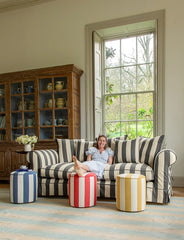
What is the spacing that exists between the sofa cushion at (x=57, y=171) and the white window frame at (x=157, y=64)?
144 centimetres

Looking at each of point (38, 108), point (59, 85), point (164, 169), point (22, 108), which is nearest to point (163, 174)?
point (164, 169)

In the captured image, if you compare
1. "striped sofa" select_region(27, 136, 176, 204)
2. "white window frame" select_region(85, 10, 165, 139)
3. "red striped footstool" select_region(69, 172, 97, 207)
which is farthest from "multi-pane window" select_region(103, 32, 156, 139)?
"red striped footstool" select_region(69, 172, 97, 207)

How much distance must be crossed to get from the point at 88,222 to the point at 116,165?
1.12m

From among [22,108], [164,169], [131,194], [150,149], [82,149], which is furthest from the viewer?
[22,108]

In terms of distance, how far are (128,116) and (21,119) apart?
2121mm

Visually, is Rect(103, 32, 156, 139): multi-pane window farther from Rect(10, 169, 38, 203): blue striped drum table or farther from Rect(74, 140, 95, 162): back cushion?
Rect(10, 169, 38, 203): blue striped drum table

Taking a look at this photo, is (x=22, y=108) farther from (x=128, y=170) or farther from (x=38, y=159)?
(x=128, y=170)

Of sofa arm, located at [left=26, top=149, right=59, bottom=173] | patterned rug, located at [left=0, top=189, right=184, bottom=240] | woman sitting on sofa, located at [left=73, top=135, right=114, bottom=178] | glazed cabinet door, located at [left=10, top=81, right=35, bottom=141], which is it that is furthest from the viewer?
glazed cabinet door, located at [left=10, top=81, right=35, bottom=141]

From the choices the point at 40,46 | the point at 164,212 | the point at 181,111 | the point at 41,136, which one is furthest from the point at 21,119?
the point at 164,212

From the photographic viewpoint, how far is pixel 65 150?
425cm

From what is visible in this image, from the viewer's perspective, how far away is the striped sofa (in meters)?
3.34

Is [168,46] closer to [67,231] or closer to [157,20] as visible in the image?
[157,20]

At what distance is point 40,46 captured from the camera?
18.4ft

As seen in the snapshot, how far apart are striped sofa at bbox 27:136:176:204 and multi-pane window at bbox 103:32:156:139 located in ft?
3.54
